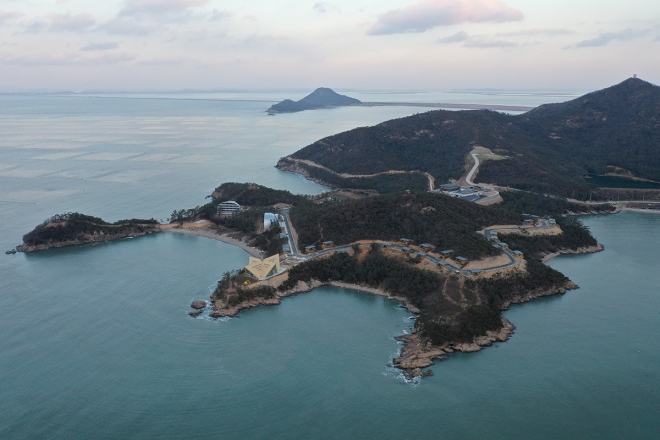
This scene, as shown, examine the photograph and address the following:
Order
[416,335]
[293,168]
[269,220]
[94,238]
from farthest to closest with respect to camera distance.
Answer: [293,168], [269,220], [94,238], [416,335]

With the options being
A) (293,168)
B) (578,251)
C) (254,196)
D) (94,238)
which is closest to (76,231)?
(94,238)

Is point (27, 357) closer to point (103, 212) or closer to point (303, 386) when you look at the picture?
point (303, 386)

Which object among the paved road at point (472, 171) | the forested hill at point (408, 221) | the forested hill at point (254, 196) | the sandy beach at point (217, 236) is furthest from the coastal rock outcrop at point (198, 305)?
the paved road at point (472, 171)

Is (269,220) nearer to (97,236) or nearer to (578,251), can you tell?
(97,236)

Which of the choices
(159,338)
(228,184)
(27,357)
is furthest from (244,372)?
(228,184)

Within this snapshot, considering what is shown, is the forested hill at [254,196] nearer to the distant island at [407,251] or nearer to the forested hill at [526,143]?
the distant island at [407,251]

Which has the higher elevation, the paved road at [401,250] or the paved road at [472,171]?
the paved road at [472,171]
